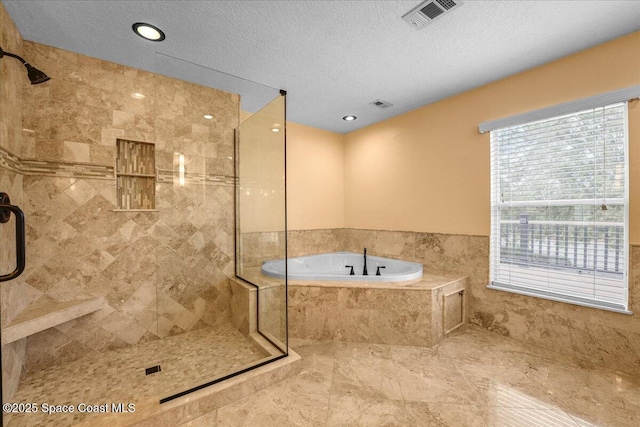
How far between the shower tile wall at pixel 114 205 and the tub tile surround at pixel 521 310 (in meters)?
1.52

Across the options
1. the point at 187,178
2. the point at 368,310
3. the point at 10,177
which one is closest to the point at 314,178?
the point at 187,178

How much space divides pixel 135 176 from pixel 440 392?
9.33ft

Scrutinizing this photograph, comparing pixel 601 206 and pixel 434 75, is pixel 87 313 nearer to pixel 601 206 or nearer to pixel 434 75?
pixel 434 75

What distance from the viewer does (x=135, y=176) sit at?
2.43m

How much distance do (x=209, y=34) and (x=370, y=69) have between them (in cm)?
127

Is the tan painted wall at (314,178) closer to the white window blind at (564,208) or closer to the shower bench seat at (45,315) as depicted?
the white window blind at (564,208)

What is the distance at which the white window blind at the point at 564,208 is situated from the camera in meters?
2.05

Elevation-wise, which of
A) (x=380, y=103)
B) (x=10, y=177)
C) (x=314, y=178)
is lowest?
(x=10, y=177)

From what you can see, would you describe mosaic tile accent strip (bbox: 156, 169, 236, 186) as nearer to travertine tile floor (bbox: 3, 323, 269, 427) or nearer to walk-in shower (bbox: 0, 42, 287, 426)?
walk-in shower (bbox: 0, 42, 287, 426)

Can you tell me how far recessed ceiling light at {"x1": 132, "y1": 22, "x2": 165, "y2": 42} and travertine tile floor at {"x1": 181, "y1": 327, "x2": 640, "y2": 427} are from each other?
2446 millimetres

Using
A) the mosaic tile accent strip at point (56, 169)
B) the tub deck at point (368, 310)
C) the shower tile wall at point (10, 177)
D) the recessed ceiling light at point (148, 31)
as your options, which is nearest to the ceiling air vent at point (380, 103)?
the tub deck at point (368, 310)

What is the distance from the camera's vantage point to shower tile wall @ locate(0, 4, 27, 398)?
1671 millimetres

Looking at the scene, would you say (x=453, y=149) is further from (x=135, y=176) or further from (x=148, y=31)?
(x=135, y=176)

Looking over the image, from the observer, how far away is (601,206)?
82.0 inches
